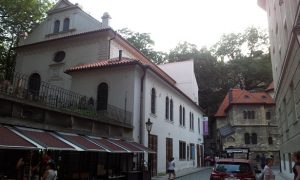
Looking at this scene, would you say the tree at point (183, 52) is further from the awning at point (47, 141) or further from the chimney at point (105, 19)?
the awning at point (47, 141)

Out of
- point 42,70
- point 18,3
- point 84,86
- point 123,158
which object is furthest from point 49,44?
point 123,158

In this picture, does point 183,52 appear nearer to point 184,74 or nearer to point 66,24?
point 184,74

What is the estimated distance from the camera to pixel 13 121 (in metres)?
11.7

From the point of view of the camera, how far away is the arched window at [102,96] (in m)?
22.5

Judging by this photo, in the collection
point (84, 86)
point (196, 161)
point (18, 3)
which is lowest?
point (196, 161)

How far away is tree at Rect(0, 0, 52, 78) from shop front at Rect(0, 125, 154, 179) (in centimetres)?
1722

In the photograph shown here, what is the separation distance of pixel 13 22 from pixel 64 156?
22101 mm

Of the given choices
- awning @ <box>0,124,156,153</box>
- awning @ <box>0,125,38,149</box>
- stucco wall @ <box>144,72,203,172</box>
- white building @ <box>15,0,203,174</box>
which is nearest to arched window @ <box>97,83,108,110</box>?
white building @ <box>15,0,203,174</box>

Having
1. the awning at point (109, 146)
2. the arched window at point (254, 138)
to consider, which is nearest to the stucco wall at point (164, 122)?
the awning at point (109, 146)

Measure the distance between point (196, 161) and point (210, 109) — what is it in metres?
27.3

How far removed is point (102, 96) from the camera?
22.8 metres

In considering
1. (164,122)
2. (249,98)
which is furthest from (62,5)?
(249,98)

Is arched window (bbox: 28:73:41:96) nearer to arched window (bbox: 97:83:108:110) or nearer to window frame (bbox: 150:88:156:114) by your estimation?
arched window (bbox: 97:83:108:110)

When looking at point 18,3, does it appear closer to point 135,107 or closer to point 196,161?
point 135,107
